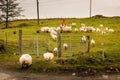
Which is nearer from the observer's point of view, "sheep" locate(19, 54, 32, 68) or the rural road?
the rural road

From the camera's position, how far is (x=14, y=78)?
26484mm

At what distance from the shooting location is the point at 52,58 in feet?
102

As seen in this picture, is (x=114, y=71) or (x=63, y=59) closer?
(x=114, y=71)

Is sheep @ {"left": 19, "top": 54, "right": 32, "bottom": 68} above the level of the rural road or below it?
above

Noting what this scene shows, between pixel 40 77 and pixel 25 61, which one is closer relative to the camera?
pixel 40 77

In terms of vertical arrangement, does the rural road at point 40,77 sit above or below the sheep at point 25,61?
below

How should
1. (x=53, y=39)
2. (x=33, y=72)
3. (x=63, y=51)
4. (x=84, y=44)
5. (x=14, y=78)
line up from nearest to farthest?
(x=14, y=78)
(x=33, y=72)
(x=63, y=51)
(x=84, y=44)
(x=53, y=39)

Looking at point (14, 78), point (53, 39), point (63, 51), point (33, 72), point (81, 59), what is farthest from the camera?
point (53, 39)

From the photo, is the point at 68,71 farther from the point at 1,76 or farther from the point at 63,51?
the point at 63,51

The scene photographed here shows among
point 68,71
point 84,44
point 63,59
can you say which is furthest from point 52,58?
point 84,44

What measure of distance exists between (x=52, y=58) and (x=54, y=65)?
204 cm

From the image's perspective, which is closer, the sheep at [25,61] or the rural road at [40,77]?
the rural road at [40,77]

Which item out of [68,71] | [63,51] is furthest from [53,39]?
[68,71]

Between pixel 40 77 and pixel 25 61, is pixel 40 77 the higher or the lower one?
the lower one
